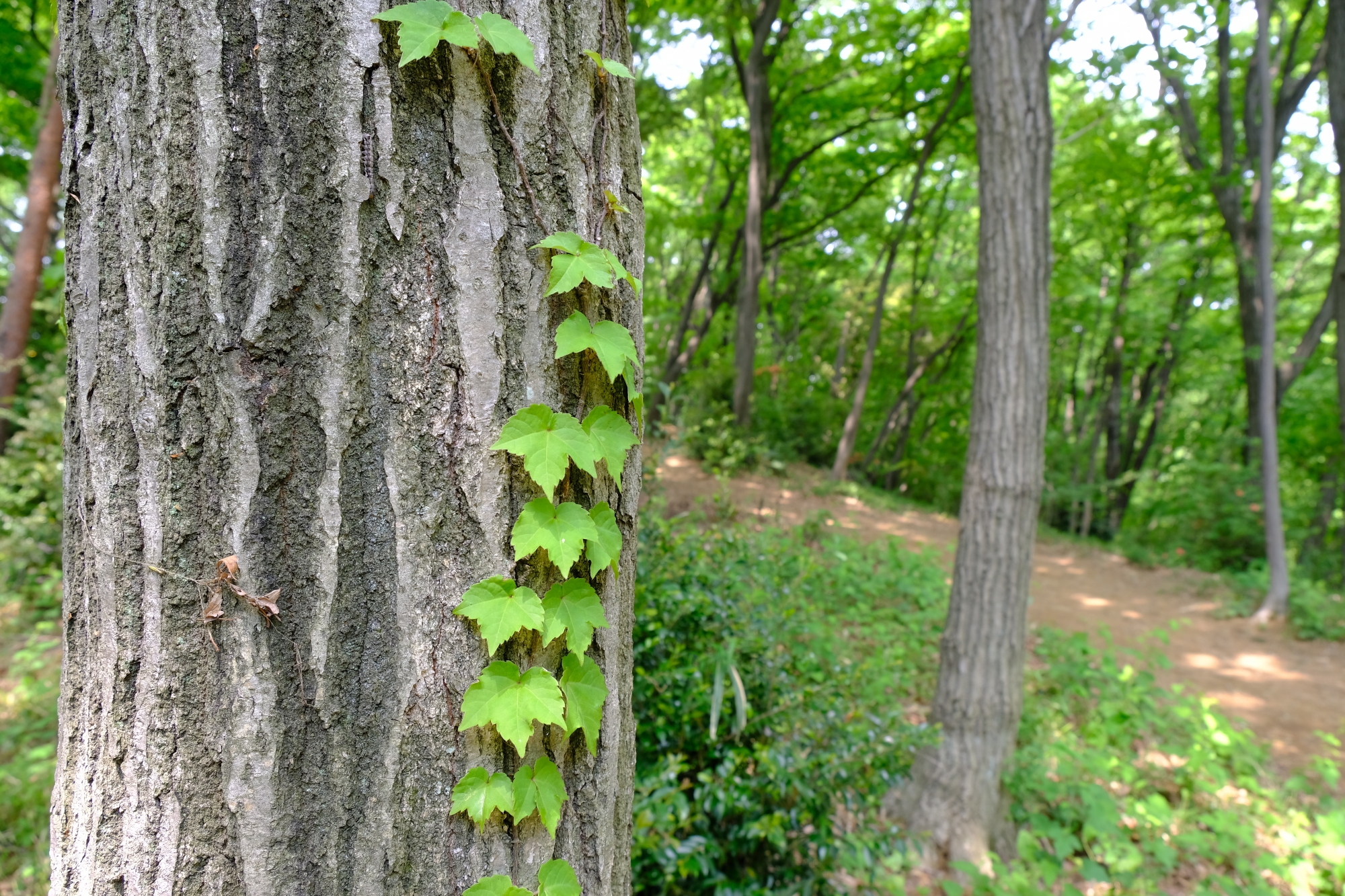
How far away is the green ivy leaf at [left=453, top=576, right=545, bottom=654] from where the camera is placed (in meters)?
0.87

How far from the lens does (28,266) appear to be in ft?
20.1

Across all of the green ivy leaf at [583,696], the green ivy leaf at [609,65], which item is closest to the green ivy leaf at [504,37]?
the green ivy leaf at [609,65]

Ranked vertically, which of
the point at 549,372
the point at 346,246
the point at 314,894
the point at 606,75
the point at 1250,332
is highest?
the point at 1250,332

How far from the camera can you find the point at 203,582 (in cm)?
82

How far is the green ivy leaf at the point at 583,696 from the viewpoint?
37.8 inches

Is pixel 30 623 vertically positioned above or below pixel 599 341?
below

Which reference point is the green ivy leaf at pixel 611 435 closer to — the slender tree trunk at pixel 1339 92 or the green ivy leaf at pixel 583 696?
the green ivy leaf at pixel 583 696

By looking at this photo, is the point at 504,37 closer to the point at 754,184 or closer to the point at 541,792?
the point at 541,792

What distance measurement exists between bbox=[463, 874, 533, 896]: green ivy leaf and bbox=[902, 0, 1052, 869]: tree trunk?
130 inches

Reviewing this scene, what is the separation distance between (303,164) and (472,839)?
0.89 meters

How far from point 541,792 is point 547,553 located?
334 mm

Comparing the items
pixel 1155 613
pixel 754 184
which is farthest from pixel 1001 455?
pixel 754 184

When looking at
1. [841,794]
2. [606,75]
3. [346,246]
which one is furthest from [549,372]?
[841,794]

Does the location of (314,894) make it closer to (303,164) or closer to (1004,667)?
(303,164)
